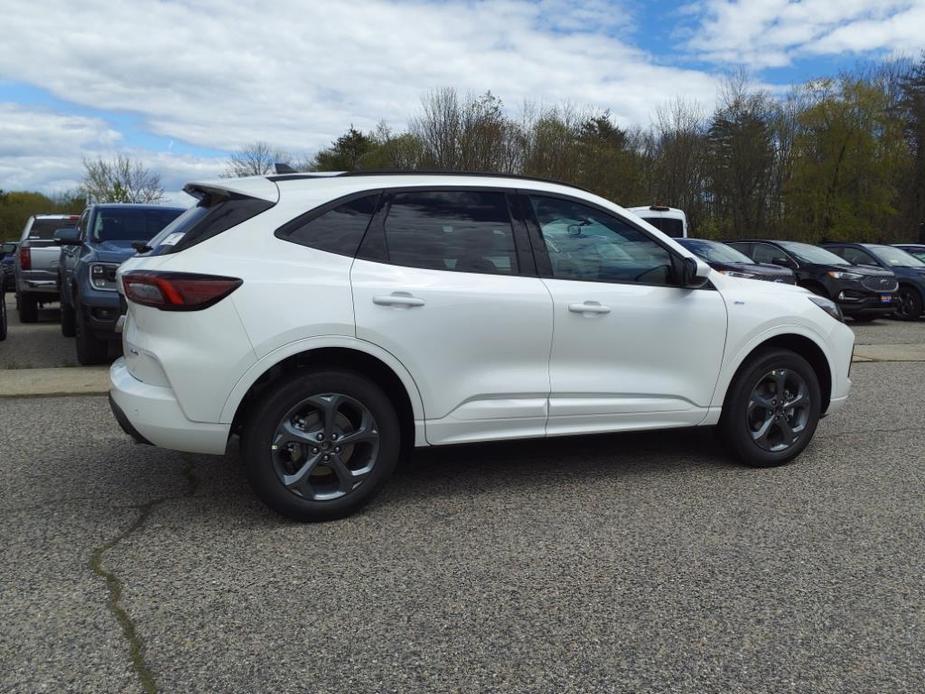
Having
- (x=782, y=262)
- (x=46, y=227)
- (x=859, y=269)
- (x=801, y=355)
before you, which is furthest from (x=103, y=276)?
(x=859, y=269)

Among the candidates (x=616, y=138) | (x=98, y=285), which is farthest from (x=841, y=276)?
(x=616, y=138)

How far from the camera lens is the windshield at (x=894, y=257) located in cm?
1709

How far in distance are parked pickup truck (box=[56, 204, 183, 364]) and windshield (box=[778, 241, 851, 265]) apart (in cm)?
1261

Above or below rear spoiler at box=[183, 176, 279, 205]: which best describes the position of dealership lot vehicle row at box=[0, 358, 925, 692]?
below

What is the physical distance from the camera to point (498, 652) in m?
2.70

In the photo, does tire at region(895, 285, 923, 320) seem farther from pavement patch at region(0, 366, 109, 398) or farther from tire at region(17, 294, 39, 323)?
tire at region(17, 294, 39, 323)

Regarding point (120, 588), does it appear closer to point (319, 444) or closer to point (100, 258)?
point (319, 444)

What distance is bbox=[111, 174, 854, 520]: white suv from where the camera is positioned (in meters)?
3.61

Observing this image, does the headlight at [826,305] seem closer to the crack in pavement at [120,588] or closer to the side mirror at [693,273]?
the side mirror at [693,273]

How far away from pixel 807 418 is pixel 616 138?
3891 centimetres

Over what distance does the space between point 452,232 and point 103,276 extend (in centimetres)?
510

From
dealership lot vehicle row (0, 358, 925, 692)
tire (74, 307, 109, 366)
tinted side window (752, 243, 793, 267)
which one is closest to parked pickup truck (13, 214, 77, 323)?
tire (74, 307, 109, 366)

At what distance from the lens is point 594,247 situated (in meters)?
4.43

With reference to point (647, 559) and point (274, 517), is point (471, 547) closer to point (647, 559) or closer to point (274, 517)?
point (647, 559)
